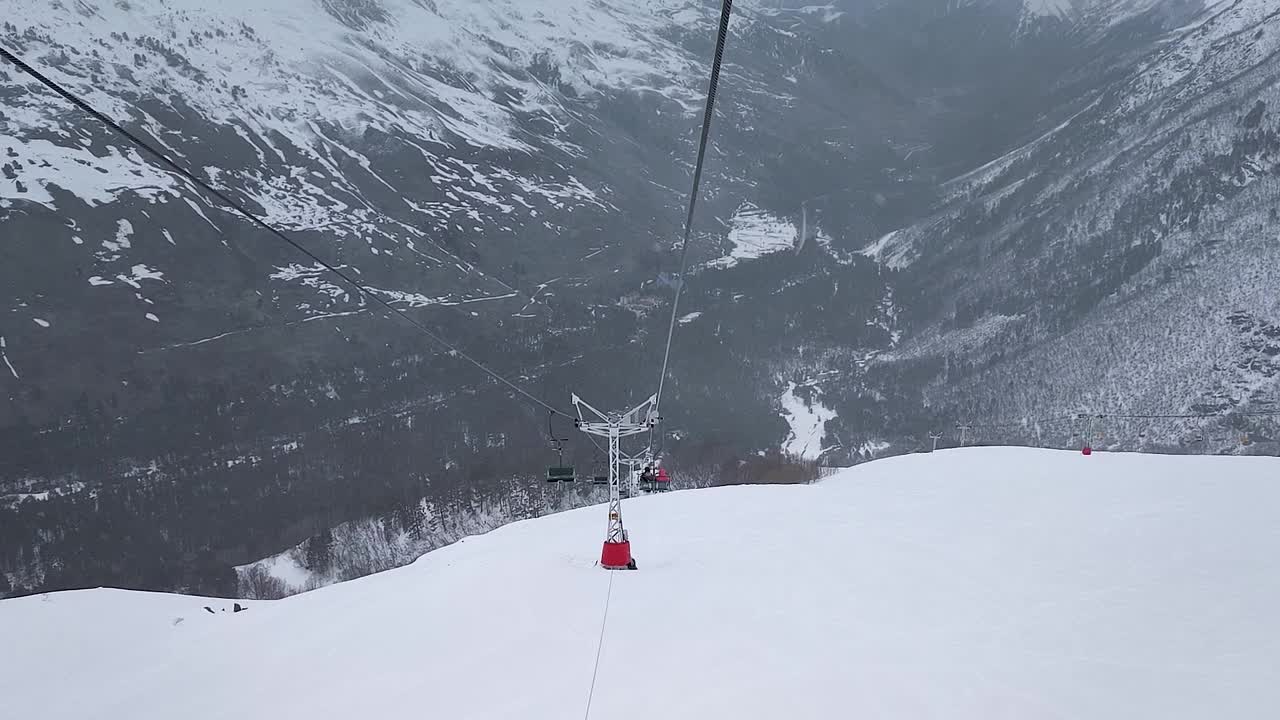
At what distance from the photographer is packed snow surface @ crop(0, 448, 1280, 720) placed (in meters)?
10.6

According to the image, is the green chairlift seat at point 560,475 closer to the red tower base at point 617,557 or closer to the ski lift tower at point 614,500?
the ski lift tower at point 614,500

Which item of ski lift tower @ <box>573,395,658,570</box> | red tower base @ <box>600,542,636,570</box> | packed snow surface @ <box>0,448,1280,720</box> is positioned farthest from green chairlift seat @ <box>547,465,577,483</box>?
red tower base @ <box>600,542,636,570</box>

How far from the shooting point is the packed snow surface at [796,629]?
10.6 metres

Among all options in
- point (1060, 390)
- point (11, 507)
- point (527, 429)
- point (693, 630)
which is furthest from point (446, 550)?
point (1060, 390)

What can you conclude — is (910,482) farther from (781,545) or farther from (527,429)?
(527,429)

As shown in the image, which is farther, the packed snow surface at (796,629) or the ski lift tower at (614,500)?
the ski lift tower at (614,500)

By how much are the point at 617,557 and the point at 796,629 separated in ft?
20.7

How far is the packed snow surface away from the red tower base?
1.46 feet

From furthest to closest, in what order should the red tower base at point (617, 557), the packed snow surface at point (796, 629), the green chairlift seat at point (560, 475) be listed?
the green chairlift seat at point (560, 475) < the red tower base at point (617, 557) < the packed snow surface at point (796, 629)

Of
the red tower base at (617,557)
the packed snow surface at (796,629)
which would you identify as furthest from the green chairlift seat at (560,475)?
the red tower base at (617,557)

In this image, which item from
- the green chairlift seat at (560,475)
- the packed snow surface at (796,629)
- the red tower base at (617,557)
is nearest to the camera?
A: the packed snow surface at (796,629)

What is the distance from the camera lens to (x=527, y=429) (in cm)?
19538

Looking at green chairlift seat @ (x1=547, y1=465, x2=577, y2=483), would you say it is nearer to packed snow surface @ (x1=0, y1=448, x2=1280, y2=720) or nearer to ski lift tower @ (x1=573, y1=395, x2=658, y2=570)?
packed snow surface @ (x1=0, y1=448, x2=1280, y2=720)

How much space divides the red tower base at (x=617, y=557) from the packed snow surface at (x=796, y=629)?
443 mm
